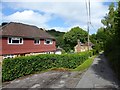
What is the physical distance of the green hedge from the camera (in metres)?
15.8

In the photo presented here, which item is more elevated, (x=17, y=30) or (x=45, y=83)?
(x=17, y=30)

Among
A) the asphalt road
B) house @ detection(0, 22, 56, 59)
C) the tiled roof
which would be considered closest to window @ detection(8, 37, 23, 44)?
house @ detection(0, 22, 56, 59)

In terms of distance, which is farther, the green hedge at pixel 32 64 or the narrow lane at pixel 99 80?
the green hedge at pixel 32 64

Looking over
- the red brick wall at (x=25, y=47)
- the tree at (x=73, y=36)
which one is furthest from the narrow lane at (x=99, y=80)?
the tree at (x=73, y=36)

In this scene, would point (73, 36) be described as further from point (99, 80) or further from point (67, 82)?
point (67, 82)

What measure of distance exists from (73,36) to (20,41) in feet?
215

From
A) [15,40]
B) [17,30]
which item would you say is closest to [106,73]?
[15,40]

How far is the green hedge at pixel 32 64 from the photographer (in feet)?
51.7

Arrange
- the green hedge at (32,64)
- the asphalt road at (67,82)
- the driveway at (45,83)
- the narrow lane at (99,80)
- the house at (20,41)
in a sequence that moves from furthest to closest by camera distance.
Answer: the house at (20,41)
the green hedge at (32,64)
the driveway at (45,83)
the asphalt road at (67,82)
the narrow lane at (99,80)

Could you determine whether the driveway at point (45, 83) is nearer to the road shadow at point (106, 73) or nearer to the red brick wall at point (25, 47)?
the road shadow at point (106, 73)

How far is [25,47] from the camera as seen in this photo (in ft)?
115

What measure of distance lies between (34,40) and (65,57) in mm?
16716

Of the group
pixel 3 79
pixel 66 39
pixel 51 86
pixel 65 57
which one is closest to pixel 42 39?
pixel 65 57

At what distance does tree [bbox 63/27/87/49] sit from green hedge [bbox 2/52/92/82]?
229 feet
